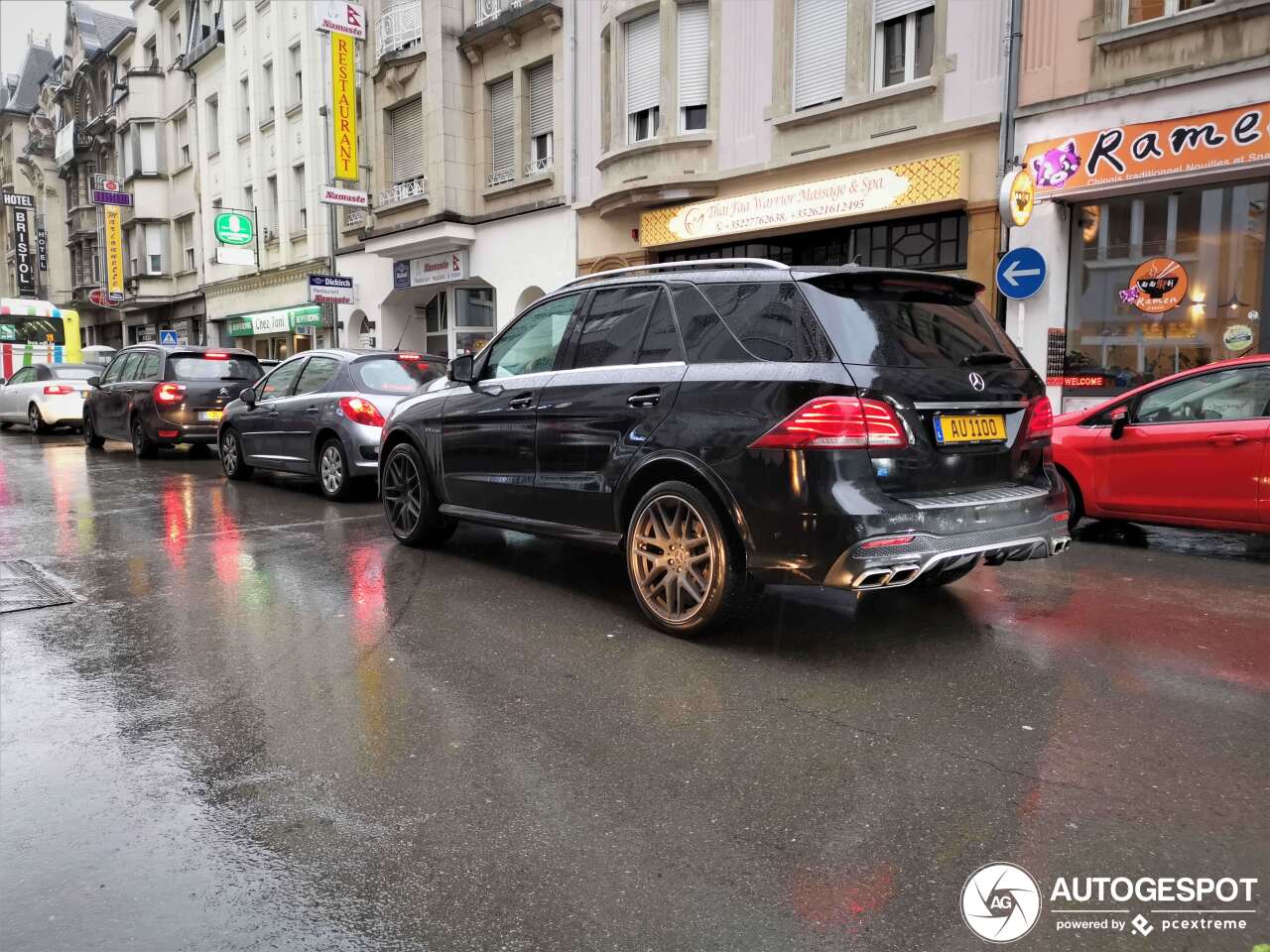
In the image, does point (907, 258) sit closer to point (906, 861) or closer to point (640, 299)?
point (640, 299)

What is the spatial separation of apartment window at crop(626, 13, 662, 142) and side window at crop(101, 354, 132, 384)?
937 cm

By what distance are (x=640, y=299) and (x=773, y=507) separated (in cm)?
166

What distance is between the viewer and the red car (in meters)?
6.81

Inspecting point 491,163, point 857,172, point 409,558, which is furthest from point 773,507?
point 491,163

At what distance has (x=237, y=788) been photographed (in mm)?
3223

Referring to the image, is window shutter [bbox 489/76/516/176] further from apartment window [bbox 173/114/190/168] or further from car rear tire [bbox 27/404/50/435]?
apartment window [bbox 173/114/190/168]

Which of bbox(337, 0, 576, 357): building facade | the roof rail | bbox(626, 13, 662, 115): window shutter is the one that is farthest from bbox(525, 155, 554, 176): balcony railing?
the roof rail

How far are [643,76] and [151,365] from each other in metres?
9.56

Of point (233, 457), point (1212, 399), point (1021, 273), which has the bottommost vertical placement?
point (233, 457)

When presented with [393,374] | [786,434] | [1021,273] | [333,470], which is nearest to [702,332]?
[786,434]

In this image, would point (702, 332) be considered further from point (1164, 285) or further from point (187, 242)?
point (187, 242)

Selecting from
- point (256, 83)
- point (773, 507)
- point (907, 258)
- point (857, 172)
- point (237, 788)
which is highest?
point (256, 83)

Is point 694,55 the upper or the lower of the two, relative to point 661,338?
upper

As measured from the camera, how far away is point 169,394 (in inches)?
548
